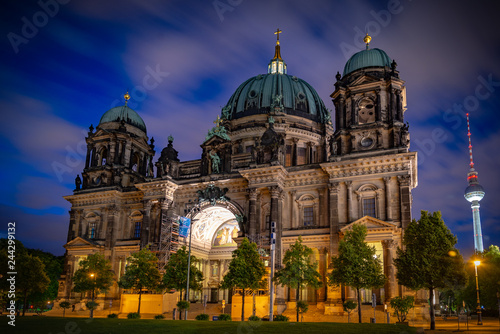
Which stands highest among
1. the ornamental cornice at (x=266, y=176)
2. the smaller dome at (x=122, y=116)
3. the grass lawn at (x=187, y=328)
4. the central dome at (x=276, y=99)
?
the central dome at (x=276, y=99)

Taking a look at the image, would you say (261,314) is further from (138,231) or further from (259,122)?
(259,122)

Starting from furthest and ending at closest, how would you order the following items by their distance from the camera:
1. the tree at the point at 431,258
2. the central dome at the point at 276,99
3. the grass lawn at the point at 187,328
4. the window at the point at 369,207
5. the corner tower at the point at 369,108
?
the central dome at the point at 276,99, the corner tower at the point at 369,108, the window at the point at 369,207, the tree at the point at 431,258, the grass lawn at the point at 187,328

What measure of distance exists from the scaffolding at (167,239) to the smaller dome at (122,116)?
67.1 feet

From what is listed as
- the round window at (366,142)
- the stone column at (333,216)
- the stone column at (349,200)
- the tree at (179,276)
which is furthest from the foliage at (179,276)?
the round window at (366,142)

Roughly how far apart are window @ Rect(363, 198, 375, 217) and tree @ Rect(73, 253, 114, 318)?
31840 millimetres

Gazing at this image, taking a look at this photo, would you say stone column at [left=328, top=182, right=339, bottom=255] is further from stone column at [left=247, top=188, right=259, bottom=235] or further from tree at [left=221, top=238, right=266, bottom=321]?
stone column at [left=247, top=188, right=259, bottom=235]

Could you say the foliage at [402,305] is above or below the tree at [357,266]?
below

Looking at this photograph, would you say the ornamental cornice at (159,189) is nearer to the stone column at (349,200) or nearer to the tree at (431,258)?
the stone column at (349,200)

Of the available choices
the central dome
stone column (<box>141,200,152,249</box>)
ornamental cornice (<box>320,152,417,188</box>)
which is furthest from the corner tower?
stone column (<box>141,200,152,249</box>)

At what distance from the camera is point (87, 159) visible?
6950 cm

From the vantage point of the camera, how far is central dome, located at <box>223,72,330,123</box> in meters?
72.1

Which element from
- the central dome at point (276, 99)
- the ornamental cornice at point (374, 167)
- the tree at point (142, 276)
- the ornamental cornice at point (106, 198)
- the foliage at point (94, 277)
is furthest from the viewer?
the central dome at point (276, 99)

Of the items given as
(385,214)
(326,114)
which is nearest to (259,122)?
(326,114)

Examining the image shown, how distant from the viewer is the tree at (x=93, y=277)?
2130 inches
